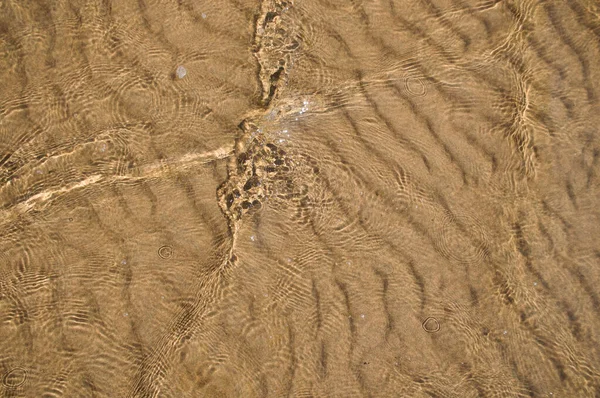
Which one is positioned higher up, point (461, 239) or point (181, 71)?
point (181, 71)

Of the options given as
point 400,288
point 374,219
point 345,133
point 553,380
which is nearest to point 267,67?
point 345,133

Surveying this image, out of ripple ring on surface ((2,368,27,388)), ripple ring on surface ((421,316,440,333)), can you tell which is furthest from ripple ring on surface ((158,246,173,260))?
ripple ring on surface ((421,316,440,333))

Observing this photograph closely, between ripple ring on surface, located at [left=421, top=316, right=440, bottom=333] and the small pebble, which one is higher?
the small pebble

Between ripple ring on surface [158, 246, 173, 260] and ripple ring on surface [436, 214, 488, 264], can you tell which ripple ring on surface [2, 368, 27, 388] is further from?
ripple ring on surface [436, 214, 488, 264]

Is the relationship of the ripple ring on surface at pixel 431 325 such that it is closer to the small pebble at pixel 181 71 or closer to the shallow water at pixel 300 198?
the shallow water at pixel 300 198

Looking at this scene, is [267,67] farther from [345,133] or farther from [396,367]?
[396,367]

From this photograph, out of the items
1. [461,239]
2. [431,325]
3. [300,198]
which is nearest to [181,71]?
[300,198]

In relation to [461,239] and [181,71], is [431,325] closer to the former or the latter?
[461,239]

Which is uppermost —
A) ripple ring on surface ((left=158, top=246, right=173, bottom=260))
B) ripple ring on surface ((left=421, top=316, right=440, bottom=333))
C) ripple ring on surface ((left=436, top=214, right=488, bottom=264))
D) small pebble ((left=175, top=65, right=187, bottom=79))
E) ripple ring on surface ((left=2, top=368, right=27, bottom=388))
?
small pebble ((left=175, top=65, right=187, bottom=79))
